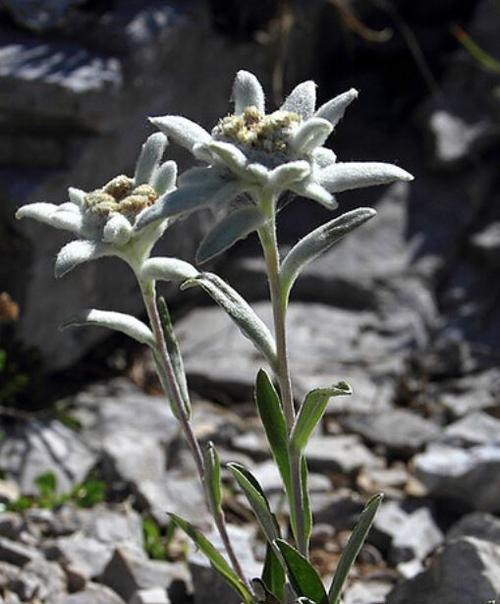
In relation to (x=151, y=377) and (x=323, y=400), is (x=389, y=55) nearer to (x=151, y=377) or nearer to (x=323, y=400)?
(x=151, y=377)

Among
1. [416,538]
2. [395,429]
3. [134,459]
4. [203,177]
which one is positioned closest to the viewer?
[203,177]

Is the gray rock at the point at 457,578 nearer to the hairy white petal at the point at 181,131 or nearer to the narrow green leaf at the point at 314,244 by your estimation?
the narrow green leaf at the point at 314,244

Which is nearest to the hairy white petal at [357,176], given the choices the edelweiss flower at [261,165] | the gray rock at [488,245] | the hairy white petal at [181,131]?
the edelweiss flower at [261,165]

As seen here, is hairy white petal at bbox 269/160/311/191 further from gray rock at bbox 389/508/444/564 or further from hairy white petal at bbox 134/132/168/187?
gray rock at bbox 389/508/444/564

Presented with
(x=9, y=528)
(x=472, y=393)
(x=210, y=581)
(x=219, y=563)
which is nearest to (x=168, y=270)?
(x=219, y=563)

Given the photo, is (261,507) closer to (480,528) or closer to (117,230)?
(117,230)

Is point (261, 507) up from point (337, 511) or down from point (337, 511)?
up

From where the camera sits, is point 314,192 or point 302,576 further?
point 302,576
